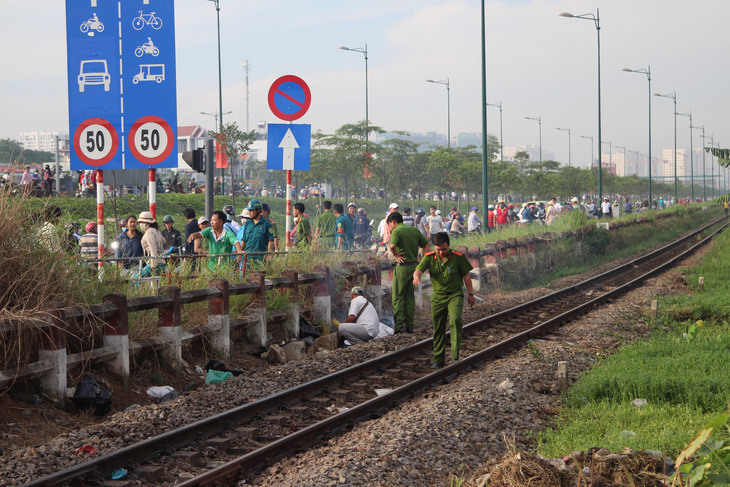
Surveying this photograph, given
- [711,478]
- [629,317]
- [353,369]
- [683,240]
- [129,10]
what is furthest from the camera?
[683,240]

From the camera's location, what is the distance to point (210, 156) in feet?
42.2

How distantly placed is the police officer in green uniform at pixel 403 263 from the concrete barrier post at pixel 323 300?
1100 mm

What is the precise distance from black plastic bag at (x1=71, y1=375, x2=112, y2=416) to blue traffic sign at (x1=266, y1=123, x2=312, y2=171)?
18.1ft

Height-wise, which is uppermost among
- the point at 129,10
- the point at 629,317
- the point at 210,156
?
the point at 129,10

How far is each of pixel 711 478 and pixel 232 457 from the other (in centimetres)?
367

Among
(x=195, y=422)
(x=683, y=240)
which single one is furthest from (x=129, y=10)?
(x=683, y=240)

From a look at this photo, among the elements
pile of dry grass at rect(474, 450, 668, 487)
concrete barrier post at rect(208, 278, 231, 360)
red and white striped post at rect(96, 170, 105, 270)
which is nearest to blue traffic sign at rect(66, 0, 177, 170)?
red and white striped post at rect(96, 170, 105, 270)

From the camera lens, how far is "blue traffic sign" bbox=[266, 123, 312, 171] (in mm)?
12641

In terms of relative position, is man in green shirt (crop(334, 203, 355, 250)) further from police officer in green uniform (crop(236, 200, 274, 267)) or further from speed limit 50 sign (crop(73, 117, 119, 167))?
speed limit 50 sign (crop(73, 117, 119, 167))

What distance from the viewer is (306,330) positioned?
12.3 metres

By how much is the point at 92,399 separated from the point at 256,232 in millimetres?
5605

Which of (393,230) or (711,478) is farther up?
(393,230)

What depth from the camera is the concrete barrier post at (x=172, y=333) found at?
31.1 feet

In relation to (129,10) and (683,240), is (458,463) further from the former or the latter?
(683,240)
